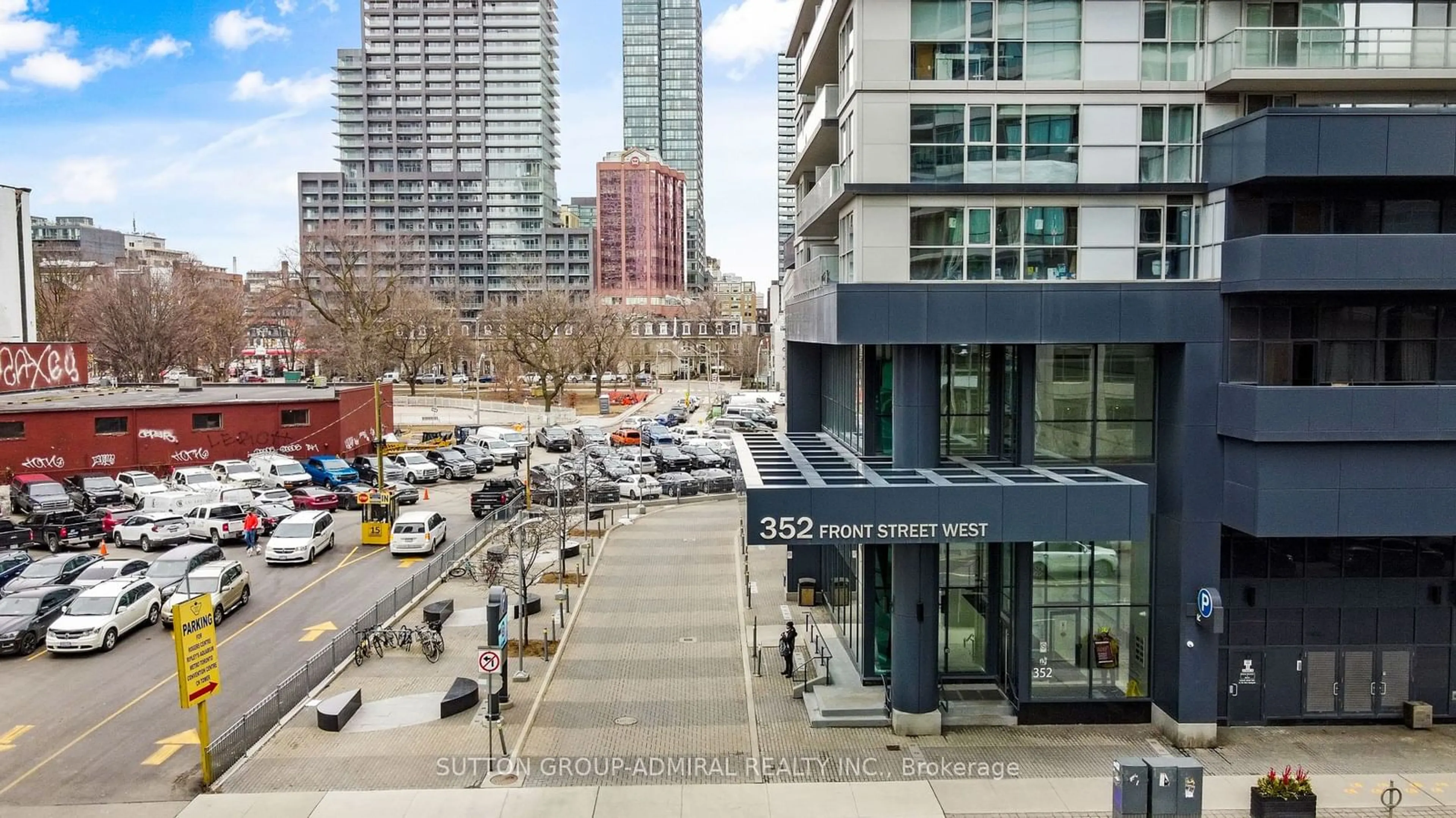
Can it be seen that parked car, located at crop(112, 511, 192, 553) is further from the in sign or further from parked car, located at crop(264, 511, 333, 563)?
the in sign

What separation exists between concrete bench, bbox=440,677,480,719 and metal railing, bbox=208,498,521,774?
3114 millimetres

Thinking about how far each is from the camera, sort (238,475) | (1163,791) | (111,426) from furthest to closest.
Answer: (111,426)
(238,475)
(1163,791)

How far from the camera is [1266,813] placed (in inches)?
Answer: 569

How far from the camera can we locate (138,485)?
4347 cm

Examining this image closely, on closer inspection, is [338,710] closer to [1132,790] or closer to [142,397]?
[1132,790]

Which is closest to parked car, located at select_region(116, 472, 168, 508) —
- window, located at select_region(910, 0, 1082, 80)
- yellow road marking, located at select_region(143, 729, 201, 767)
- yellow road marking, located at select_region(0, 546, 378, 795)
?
yellow road marking, located at select_region(0, 546, 378, 795)

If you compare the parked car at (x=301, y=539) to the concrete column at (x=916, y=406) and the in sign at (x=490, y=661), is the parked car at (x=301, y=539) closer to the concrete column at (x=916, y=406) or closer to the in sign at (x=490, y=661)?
the in sign at (x=490, y=661)

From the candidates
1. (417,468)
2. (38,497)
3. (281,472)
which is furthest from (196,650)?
(417,468)

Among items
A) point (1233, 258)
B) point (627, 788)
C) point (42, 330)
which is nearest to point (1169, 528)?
point (1233, 258)

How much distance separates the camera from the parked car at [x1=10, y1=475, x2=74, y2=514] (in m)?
38.5

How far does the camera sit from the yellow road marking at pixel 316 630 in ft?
81.2

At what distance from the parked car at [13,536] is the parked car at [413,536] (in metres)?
12.2

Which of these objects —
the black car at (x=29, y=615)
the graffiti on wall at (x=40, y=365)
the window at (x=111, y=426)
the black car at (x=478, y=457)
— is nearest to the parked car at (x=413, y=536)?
the black car at (x=29, y=615)

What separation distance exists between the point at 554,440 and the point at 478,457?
860 centimetres
